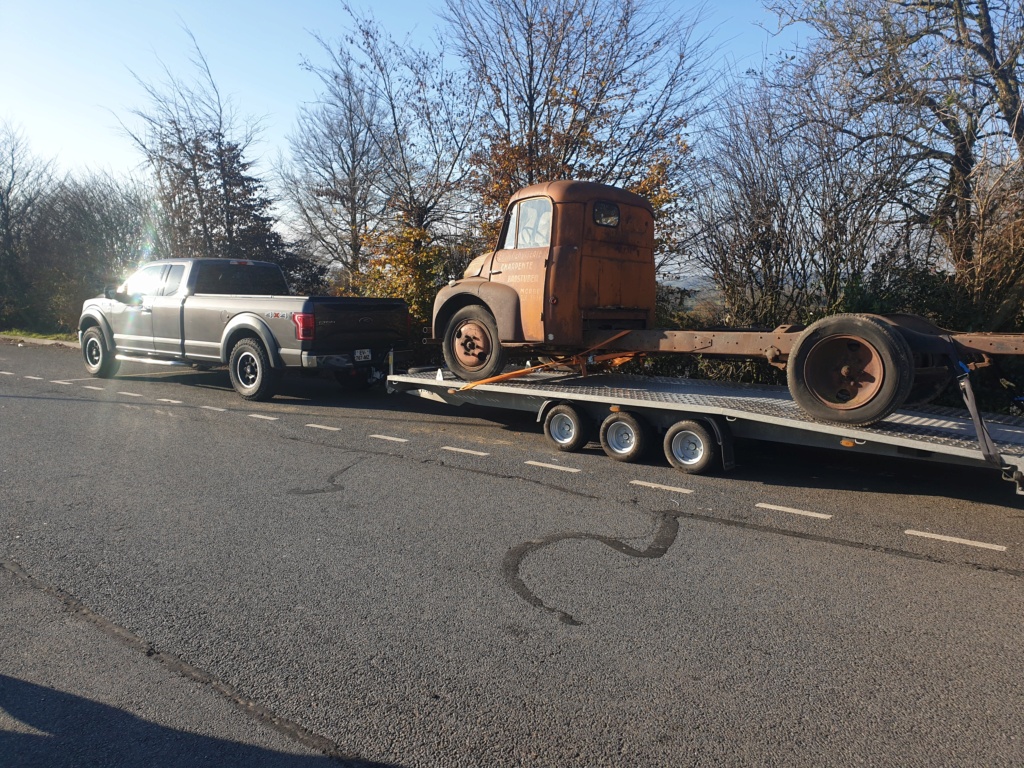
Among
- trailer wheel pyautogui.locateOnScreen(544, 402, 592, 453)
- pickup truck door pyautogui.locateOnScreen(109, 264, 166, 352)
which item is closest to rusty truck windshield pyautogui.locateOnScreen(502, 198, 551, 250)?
trailer wheel pyautogui.locateOnScreen(544, 402, 592, 453)

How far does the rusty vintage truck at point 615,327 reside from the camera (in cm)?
614

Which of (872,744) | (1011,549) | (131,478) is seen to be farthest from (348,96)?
(872,744)

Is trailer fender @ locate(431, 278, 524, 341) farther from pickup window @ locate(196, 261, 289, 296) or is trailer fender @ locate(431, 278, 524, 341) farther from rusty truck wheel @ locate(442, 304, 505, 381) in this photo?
pickup window @ locate(196, 261, 289, 296)

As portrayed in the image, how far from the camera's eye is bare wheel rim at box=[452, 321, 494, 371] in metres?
9.14

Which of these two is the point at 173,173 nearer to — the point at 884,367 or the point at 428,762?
the point at 884,367

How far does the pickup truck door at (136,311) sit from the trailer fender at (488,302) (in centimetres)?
595

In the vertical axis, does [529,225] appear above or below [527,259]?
above

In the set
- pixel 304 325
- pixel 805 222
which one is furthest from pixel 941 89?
pixel 304 325

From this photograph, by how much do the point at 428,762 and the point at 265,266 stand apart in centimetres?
1170

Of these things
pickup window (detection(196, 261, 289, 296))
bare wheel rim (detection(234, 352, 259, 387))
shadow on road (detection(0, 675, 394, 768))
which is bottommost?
shadow on road (detection(0, 675, 394, 768))

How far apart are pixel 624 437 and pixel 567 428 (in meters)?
0.70

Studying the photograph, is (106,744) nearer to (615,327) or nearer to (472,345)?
(472,345)

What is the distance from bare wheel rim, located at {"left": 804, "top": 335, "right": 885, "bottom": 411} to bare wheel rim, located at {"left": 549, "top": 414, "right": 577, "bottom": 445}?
253cm

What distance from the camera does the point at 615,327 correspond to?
8.94 meters
